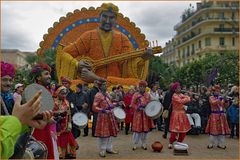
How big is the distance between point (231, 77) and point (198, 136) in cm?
1621

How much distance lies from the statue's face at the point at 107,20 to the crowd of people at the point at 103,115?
349cm

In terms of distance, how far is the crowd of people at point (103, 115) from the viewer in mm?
1971

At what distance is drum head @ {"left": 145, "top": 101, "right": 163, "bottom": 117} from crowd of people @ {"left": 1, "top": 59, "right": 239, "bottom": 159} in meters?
0.17

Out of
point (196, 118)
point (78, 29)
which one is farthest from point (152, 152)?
point (78, 29)

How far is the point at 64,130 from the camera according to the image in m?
6.94

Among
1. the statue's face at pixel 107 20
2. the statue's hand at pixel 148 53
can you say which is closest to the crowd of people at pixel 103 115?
the statue's hand at pixel 148 53

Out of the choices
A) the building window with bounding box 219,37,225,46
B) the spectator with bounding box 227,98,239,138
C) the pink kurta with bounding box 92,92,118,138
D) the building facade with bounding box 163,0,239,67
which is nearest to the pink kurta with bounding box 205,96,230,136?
the spectator with bounding box 227,98,239,138

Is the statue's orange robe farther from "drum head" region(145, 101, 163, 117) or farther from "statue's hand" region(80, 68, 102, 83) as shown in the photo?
"drum head" region(145, 101, 163, 117)

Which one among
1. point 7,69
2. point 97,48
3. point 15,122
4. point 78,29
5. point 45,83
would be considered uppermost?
point 78,29

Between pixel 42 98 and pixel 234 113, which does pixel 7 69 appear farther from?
pixel 234 113

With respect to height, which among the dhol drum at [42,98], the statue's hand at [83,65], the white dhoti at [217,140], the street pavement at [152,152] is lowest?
the street pavement at [152,152]

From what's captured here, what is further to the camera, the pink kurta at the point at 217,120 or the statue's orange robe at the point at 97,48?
the statue's orange robe at the point at 97,48

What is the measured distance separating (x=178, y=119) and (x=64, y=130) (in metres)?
3.05

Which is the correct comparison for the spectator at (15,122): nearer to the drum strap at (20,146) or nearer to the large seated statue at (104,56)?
the drum strap at (20,146)
